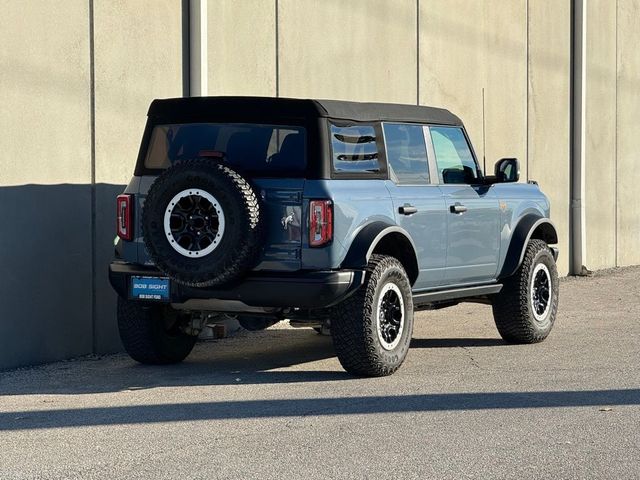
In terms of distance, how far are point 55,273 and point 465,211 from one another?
312cm

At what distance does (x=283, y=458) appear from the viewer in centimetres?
Result: 642

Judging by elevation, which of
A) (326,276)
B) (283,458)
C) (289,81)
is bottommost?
(283,458)

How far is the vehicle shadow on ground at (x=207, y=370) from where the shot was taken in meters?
8.91

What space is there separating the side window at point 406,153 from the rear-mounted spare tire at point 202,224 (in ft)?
4.76

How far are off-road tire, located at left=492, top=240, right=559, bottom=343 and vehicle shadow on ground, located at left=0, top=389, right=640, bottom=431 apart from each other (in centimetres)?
247

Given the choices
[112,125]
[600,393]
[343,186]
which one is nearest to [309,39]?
[112,125]

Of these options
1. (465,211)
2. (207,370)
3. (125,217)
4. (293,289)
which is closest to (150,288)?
(125,217)

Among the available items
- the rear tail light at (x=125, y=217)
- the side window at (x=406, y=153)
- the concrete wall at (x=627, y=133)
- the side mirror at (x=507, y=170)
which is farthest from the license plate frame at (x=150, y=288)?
the concrete wall at (x=627, y=133)

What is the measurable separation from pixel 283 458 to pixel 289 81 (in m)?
6.83

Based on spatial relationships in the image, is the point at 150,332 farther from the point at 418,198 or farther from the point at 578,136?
the point at 578,136

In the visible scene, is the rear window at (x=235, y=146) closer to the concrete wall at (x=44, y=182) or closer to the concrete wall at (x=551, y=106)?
the concrete wall at (x=44, y=182)

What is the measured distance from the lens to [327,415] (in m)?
7.60

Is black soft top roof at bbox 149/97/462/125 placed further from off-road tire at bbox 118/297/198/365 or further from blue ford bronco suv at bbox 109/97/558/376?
off-road tire at bbox 118/297/198/365

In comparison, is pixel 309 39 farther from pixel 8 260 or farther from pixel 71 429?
pixel 71 429
